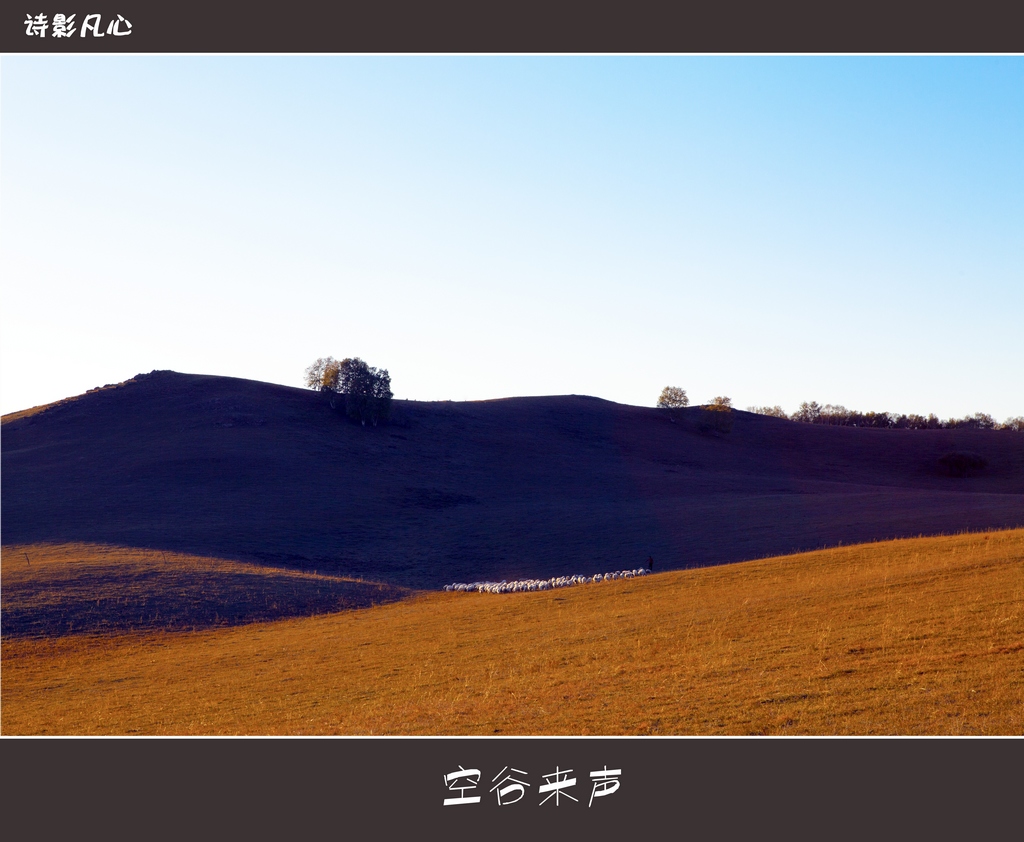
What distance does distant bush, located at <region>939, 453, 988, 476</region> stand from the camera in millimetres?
89938

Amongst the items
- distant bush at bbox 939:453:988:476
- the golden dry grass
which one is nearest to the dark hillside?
distant bush at bbox 939:453:988:476

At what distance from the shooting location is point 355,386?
8806cm

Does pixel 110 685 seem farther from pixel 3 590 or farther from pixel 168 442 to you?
pixel 168 442

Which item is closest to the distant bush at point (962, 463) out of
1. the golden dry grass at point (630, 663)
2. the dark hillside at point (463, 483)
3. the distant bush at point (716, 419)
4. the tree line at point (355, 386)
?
the dark hillside at point (463, 483)

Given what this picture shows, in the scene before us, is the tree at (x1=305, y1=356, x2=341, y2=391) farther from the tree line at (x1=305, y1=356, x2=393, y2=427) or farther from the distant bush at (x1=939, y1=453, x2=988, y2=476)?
the distant bush at (x1=939, y1=453, x2=988, y2=476)

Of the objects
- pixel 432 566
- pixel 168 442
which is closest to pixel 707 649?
pixel 432 566

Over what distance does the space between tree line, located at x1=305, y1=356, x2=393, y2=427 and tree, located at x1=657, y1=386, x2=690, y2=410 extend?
41537 mm

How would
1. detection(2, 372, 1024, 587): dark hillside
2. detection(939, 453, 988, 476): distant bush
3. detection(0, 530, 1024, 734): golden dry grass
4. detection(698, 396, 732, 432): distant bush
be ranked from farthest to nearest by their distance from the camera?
1. detection(698, 396, 732, 432): distant bush
2. detection(939, 453, 988, 476): distant bush
3. detection(2, 372, 1024, 587): dark hillside
4. detection(0, 530, 1024, 734): golden dry grass

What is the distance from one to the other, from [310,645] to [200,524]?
96.7ft

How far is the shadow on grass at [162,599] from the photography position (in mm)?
30500

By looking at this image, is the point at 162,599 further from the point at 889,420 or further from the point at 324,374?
the point at 889,420

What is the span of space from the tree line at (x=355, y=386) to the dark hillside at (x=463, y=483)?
6.72ft

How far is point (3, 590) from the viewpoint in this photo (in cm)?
3325

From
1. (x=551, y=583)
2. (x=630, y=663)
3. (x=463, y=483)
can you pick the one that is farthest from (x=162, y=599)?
(x=463, y=483)
